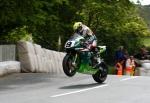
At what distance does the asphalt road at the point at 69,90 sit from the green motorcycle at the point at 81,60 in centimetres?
34

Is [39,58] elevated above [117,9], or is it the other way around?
[117,9]

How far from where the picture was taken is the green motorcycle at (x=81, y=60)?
1563 centimetres

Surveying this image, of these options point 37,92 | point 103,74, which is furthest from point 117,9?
point 37,92

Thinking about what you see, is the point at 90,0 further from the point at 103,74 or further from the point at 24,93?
the point at 24,93

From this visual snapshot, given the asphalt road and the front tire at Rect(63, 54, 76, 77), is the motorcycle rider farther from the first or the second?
the asphalt road

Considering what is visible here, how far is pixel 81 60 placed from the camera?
1609 centimetres

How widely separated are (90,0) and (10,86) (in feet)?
76.3

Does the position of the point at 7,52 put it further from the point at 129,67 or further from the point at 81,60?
the point at 129,67

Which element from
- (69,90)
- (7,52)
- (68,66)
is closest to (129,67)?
(7,52)

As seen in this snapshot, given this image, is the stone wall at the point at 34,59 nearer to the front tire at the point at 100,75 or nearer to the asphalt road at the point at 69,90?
the asphalt road at the point at 69,90

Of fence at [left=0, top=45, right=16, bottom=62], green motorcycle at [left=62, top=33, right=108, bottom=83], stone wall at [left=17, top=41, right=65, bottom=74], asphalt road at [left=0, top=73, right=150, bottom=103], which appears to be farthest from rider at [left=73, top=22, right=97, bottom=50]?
stone wall at [left=17, top=41, right=65, bottom=74]

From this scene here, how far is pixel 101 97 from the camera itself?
13023 millimetres

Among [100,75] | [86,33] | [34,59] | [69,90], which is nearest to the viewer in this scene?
[69,90]

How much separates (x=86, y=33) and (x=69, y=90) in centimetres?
212
